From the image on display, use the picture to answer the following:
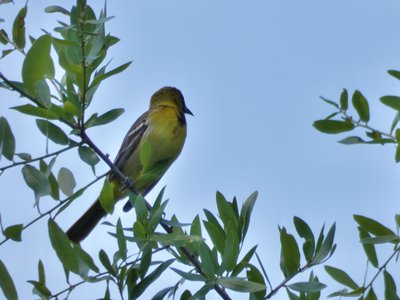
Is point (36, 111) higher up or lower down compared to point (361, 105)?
higher up

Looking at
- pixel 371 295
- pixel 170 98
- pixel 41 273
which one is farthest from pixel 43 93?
pixel 170 98

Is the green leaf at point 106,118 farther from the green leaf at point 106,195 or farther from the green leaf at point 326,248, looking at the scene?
the green leaf at point 326,248

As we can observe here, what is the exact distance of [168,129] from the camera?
5223 mm

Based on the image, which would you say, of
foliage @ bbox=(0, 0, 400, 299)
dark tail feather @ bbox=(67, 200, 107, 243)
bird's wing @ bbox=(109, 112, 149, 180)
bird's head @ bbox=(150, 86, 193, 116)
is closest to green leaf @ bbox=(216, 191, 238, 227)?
foliage @ bbox=(0, 0, 400, 299)

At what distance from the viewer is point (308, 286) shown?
2111mm

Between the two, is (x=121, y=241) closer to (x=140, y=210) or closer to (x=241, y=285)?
(x=140, y=210)

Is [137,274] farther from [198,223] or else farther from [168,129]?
[168,129]

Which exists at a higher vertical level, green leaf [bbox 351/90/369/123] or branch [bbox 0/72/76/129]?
branch [bbox 0/72/76/129]

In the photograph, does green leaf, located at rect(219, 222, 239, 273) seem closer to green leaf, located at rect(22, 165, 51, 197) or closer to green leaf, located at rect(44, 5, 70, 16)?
green leaf, located at rect(22, 165, 51, 197)

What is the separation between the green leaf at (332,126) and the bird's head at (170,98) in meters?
3.69

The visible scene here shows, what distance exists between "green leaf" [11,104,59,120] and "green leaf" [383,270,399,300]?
1103 mm

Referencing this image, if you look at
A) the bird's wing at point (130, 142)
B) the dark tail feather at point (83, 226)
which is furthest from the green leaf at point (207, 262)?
the bird's wing at point (130, 142)

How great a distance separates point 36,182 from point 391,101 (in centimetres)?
108

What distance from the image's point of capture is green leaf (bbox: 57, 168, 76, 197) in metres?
2.29
